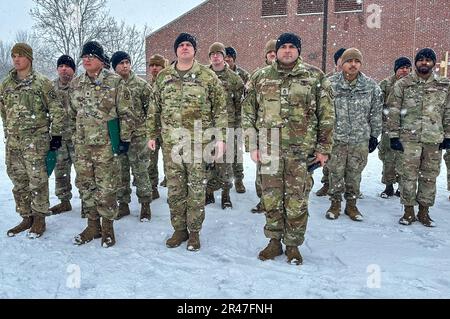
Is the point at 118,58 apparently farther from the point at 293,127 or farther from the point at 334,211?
the point at 334,211

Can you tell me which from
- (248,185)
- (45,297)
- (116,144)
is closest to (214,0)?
(248,185)

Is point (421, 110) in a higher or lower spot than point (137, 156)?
higher

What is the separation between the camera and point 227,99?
6195mm

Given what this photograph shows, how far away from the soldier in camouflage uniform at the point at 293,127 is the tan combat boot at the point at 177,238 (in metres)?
1.06

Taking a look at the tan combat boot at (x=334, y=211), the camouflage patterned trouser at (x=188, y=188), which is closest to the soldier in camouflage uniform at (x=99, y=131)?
the camouflage patterned trouser at (x=188, y=188)

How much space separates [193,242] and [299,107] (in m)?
1.99

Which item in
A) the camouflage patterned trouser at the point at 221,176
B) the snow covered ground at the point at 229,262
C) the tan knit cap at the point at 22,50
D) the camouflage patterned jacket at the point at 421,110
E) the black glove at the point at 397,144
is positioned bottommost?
the snow covered ground at the point at 229,262

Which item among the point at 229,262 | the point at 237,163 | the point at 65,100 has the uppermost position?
the point at 65,100

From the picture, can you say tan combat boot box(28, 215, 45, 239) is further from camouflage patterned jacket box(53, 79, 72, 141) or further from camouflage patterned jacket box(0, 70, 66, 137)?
camouflage patterned jacket box(53, 79, 72, 141)

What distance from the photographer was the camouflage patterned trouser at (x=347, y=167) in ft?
18.0

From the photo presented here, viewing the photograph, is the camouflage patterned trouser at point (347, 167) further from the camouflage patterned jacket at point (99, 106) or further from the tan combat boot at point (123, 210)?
the tan combat boot at point (123, 210)

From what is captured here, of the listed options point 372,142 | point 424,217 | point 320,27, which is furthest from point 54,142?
point 320,27

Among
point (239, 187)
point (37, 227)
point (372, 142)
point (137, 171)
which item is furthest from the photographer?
point (239, 187)
